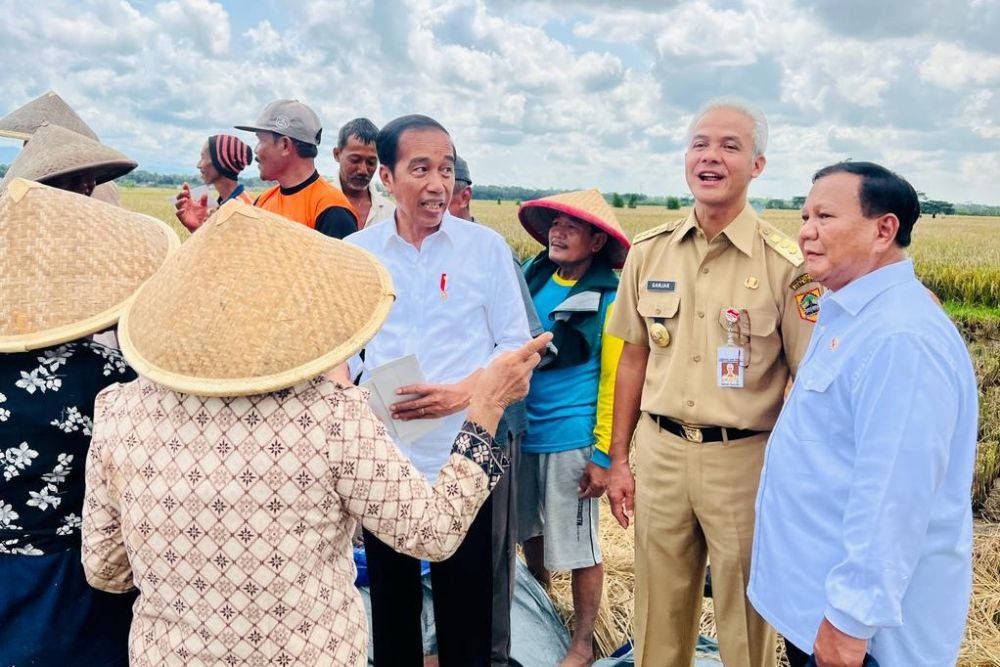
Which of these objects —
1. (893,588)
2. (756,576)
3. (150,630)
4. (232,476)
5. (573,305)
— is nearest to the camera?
(232,476)

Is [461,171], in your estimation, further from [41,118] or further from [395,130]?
[41,118]

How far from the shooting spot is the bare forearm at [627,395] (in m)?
2.99

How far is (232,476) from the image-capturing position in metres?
1.43

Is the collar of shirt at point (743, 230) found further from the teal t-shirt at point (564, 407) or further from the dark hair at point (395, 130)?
the dark hair at point (395, 130)

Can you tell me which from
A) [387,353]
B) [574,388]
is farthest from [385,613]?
[574,388]

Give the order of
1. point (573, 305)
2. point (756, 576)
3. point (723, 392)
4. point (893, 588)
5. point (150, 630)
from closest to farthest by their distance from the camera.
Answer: point (150, 630), point (893, 588), point (756, 576), point (723, 392), point (573, 305)

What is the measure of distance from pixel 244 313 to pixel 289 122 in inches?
126

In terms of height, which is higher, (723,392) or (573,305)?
(573,305)

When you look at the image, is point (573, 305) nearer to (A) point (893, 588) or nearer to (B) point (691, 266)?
(B) point (691, 266)

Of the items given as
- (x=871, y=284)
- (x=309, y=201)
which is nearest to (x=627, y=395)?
(x=871, y=284)

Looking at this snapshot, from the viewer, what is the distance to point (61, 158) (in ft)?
9.32

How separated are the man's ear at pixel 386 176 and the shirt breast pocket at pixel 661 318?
3.49 feet

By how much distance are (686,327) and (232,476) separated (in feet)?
5.81

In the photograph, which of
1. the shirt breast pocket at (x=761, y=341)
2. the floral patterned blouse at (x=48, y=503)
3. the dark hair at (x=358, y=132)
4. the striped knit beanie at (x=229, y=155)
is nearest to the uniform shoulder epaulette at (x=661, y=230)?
the shirt breast pocket at (x=761, y=341)
